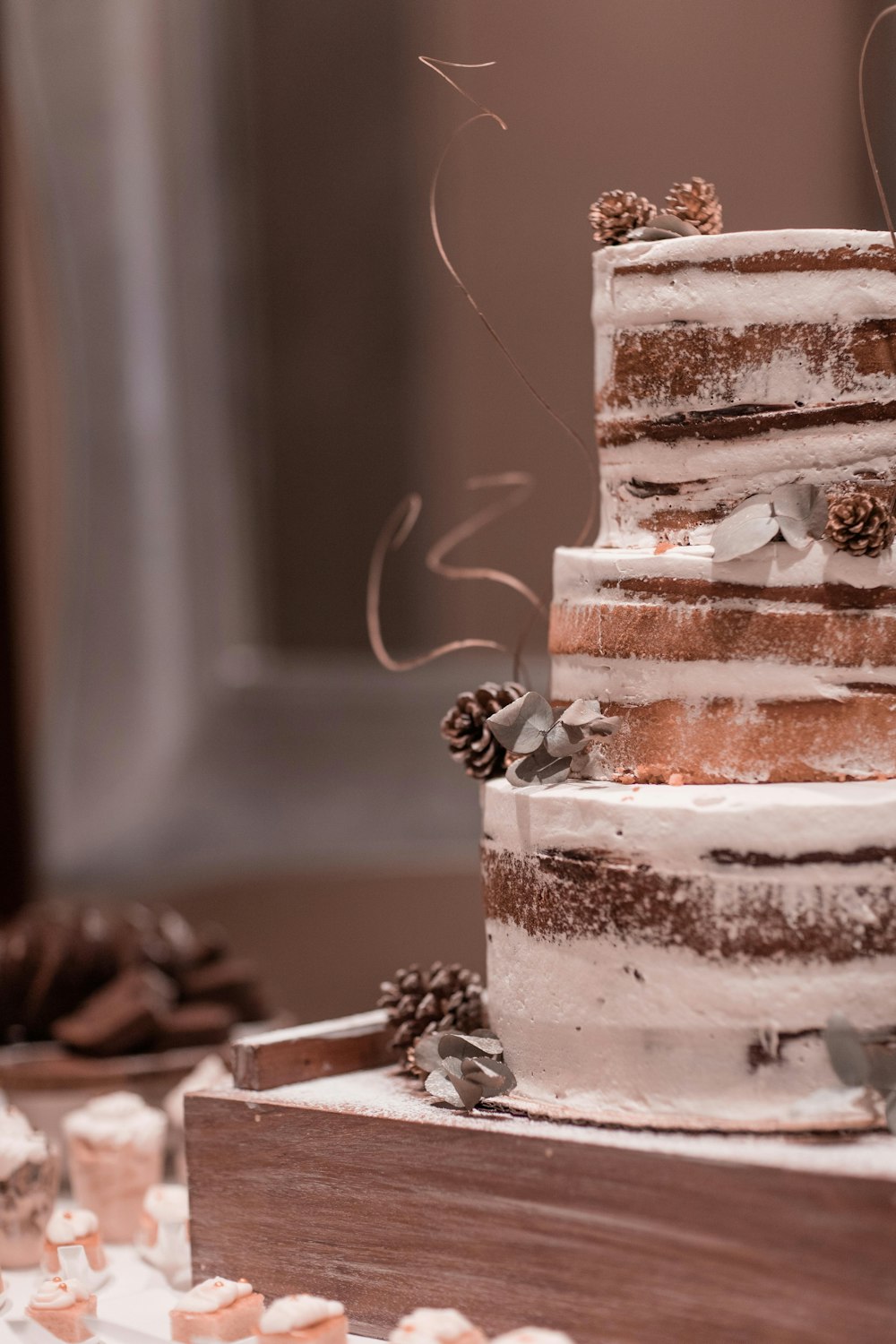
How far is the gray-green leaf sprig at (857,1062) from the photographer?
2.73 feet

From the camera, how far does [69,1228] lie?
3.59 ft

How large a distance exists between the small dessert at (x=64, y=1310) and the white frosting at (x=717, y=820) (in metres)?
0.40

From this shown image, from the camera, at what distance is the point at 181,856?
2.42m

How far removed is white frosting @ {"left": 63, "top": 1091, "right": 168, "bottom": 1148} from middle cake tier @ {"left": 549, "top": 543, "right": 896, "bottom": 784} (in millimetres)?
550

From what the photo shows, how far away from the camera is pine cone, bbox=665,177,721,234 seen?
1.01 metres

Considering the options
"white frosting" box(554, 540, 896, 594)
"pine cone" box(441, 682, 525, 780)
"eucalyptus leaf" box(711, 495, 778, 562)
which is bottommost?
"pine cone" box(441, 682, 525, 780)

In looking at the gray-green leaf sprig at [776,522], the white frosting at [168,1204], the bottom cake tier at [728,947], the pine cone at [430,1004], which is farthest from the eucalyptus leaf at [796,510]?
the white frosting at [168,1204]

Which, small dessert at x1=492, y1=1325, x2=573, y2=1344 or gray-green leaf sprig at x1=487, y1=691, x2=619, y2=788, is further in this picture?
gray-green leaf sprig at x1=487, y1=691, x2=619, y2=788

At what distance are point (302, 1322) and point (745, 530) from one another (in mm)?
499

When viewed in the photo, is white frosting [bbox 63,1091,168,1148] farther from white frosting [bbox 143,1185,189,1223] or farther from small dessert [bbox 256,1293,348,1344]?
small dessert [bbox 256,1293,348,1344]

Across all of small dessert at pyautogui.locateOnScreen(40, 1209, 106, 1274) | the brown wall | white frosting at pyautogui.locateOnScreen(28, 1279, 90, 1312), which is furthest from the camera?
the brown wall

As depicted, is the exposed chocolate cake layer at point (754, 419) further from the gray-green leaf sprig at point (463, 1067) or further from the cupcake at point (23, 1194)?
the cupcake at point (23, 1194)

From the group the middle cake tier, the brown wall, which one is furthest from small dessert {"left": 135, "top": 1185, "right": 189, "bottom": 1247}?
the brown wall

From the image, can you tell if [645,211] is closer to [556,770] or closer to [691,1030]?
[556,770]
